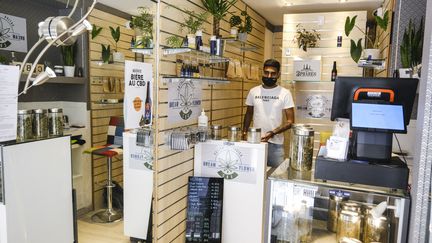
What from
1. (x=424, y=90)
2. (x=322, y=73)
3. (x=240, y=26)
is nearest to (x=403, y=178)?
(x=424, y=90)

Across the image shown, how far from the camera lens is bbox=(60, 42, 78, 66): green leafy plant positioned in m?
1.92

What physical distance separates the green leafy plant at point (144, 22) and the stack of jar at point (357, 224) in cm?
173

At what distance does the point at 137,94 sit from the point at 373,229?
5.75 feet

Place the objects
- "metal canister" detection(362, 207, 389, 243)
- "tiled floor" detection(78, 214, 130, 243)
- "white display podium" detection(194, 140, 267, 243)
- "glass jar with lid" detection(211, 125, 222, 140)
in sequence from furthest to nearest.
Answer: "glass jar with lid" detection(211, 125, 222, 140) < "white display podium" detection(194, 140, 267, 243) < "tiled floor" detection(78, 214, 130, 243) < "metal canister" detection(362, 207, 389, 243)

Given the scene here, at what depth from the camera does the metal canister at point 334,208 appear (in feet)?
5.35

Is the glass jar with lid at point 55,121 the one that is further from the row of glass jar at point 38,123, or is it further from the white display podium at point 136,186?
the white display podium at point 136,186

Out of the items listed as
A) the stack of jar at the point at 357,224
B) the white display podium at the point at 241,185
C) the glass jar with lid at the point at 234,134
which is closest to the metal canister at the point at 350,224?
the stack of jar at the point at 357,224

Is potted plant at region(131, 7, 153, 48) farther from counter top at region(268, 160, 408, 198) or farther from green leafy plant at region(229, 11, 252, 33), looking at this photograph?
green leafy plant at region(229, 11, 252, 33)

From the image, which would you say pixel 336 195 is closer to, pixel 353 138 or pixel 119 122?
pixel 353 138

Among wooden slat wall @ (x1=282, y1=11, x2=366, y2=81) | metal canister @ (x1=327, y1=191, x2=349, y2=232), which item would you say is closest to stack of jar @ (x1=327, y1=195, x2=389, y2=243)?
metal canister @ (x1=327, y1=191, x2=349, y2=232)

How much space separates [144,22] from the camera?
2406mm

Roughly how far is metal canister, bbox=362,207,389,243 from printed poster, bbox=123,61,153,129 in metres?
1.63

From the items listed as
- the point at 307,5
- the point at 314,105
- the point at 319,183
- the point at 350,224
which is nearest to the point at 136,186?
the point at 319,183

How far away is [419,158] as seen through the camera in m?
1.27
